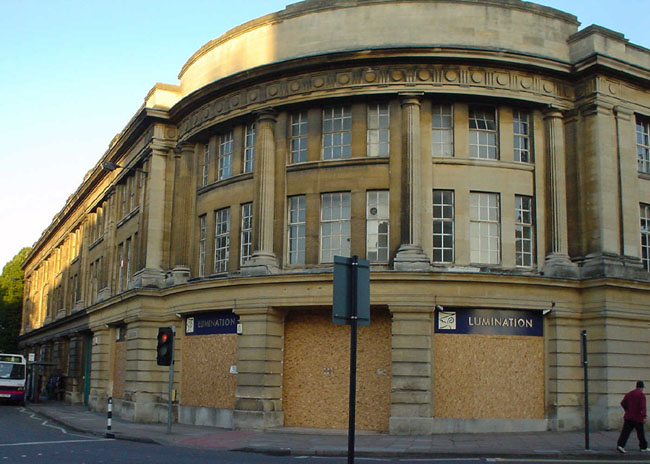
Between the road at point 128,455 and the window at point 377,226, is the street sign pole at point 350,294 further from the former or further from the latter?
the window at point 377,226

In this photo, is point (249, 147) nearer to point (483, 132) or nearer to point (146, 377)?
point (483, 132)

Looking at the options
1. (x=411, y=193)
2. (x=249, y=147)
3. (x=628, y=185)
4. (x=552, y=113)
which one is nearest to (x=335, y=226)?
(x=411, y=193)

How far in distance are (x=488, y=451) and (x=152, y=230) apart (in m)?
17.4

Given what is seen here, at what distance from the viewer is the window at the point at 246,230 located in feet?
87.5

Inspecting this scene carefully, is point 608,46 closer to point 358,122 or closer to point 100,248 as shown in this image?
point 358,122

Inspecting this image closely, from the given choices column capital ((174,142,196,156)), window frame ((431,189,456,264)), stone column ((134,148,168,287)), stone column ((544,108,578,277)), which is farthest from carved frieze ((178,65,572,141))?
stone column ((134,148,168,287))

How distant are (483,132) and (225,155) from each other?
942 cm

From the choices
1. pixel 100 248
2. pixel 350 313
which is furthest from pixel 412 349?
pixel 100 248

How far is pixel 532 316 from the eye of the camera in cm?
2384

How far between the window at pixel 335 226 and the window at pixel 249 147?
12.1ft

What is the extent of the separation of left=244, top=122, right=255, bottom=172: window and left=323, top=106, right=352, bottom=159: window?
9.80ft

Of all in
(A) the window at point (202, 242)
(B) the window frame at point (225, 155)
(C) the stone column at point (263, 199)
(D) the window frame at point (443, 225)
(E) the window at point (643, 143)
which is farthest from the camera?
(A) the window at point (202, 242)

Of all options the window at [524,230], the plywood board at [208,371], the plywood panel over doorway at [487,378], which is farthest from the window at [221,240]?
the window at [524,230]

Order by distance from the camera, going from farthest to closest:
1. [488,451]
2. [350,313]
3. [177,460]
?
[488,451], [177,460], [350,313]
